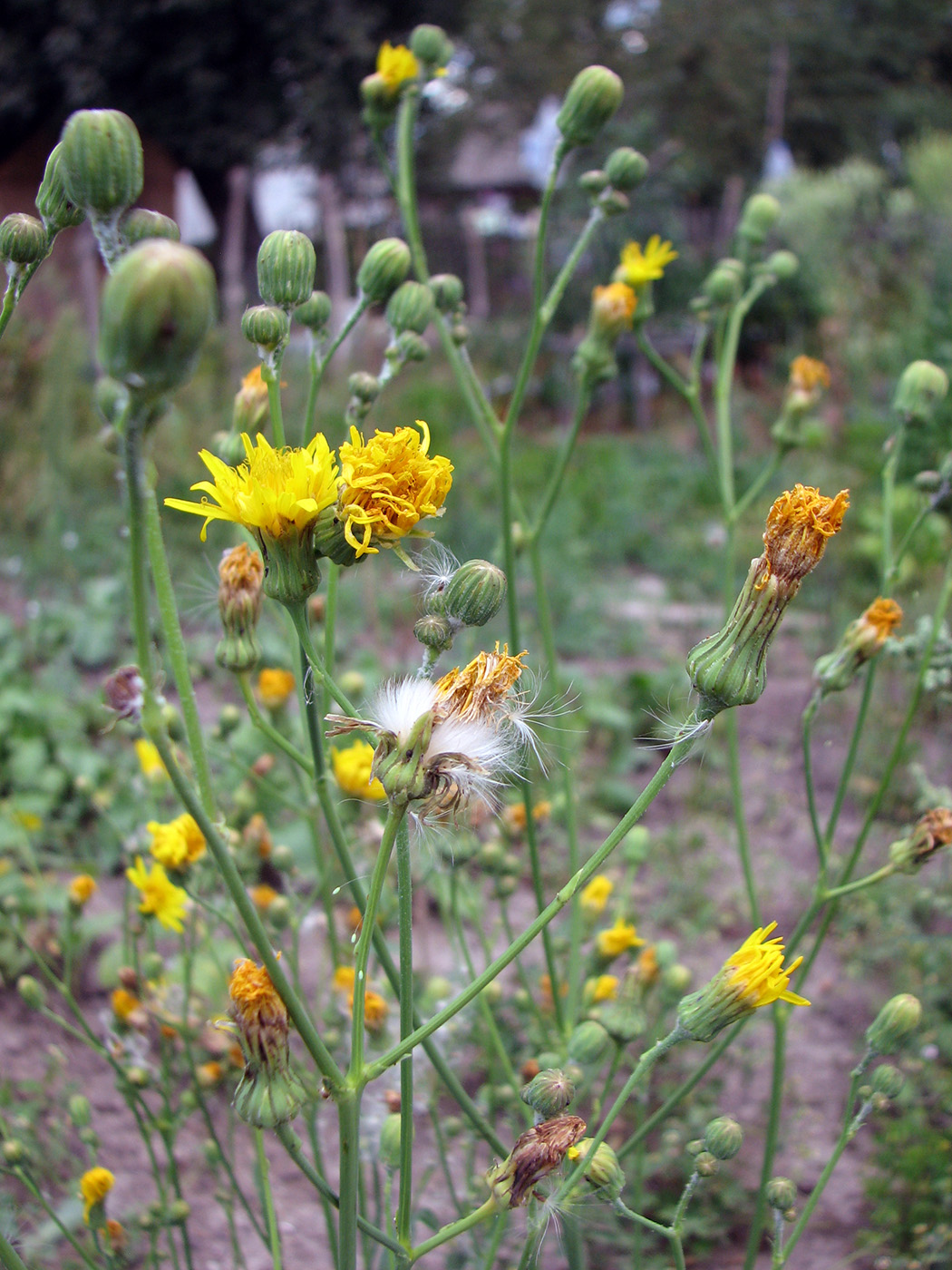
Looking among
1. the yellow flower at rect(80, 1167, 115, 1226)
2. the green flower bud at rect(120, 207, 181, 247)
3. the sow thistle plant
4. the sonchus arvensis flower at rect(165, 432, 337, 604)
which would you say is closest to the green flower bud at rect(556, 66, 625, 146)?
the sow thistle plant

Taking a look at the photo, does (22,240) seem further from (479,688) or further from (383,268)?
(479,688)

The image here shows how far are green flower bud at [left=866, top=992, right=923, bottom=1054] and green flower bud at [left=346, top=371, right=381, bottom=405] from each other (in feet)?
2.93

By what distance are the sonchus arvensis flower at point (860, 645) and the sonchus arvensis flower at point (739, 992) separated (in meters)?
0.49

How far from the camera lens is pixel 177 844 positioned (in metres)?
1.25

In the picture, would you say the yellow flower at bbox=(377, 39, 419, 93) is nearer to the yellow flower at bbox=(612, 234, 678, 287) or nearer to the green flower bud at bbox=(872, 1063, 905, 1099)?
the yellow flower at bbox=(612, 234, 678, 287)

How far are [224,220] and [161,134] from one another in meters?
2.68

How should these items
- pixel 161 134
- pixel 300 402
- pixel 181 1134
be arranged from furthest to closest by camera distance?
pixel 161 134 → pixel 300 402 → pixel 181 1134

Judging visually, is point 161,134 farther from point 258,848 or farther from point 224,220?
point 258,848

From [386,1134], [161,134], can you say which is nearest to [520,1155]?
[386,1134]

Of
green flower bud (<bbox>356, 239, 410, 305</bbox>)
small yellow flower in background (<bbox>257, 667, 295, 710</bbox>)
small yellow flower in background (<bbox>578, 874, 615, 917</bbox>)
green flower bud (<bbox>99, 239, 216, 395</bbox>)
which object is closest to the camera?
green flower bud (<bbox>99, 239, 216, 395</bbox>)

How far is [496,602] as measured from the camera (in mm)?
844

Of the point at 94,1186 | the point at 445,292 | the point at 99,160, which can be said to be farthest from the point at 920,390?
the point at 94,1186

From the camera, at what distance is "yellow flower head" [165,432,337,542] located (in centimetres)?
79

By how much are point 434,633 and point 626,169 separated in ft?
3.25
